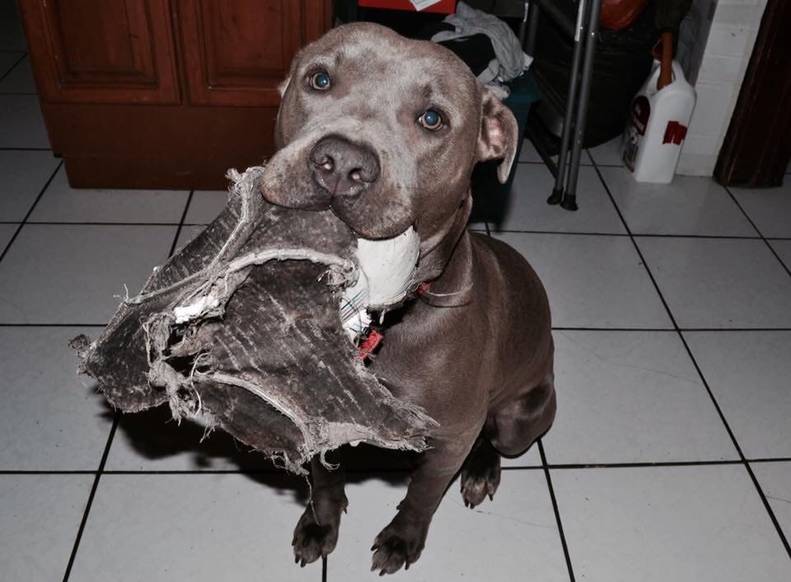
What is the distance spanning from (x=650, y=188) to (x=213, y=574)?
257 cm

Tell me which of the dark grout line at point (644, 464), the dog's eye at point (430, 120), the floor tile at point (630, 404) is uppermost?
the dog's eye at point (430, 120)

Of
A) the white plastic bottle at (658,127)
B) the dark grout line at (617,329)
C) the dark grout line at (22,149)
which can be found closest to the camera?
the dark grout line at (617,329)

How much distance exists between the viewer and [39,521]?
70.9 inches

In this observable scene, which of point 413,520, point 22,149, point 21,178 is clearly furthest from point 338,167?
point 22,149

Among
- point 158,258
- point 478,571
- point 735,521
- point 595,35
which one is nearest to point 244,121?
point 158,258

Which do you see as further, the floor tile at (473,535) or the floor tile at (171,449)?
the floor tile at (171,449)

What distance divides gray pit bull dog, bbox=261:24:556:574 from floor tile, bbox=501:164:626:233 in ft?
3.92

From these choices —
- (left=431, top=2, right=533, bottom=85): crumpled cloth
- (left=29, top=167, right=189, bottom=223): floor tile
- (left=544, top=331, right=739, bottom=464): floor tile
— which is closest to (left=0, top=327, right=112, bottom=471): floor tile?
(left=29, top=167, right=189, bottom=223): floor tile

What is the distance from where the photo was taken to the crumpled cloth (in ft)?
8.52

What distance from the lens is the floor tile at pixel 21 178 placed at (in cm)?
288

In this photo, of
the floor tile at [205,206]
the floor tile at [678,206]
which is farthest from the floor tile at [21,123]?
the floor tile at [678,206]

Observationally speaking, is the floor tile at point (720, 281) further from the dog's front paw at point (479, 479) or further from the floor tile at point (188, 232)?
the floor tile at point (188, 232)

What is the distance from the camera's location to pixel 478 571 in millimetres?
1791

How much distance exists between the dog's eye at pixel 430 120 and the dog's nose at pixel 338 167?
25 centimetres
